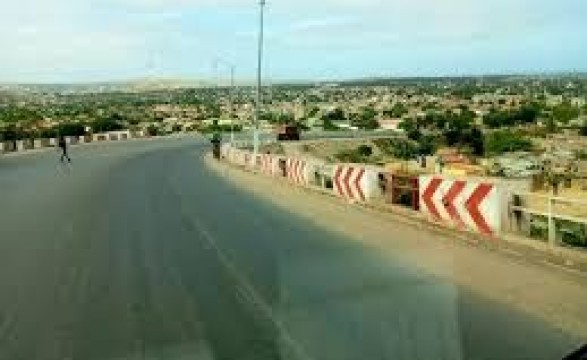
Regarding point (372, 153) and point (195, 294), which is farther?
point (372, 153)

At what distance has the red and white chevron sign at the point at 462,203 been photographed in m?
19.0

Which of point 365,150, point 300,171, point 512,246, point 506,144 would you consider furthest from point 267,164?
point 506,144

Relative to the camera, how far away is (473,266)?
1556 centimetres

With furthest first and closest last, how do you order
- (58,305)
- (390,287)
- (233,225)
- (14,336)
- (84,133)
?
(84,133) → (233,225) → (390,287) → (58,305) → (14,336)

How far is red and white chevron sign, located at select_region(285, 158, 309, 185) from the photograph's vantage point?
37.8 m

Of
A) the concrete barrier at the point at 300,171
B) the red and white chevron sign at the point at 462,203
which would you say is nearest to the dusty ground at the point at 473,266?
the red and white chevron sign at the point at 462,203

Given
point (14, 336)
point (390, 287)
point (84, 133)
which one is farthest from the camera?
point (84, 133)

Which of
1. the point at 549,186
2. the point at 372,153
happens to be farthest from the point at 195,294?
the point at 372,153

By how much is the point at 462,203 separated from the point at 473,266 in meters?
5.10

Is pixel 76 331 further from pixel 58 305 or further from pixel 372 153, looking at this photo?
pixel 372 153

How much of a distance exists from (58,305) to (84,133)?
113327mm

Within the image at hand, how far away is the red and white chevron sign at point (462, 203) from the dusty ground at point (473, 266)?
57cm

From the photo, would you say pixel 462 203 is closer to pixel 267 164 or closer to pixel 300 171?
pixel 300 171

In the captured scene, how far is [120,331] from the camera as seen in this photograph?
34.8 feet
